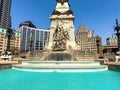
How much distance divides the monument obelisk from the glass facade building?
320 feet

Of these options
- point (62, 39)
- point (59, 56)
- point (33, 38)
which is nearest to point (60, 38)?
point (62, 39)

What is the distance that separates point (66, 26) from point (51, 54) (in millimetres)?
10695

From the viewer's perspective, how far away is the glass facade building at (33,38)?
135750 mm

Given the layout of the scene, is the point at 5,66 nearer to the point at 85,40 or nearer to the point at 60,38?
the point at 60,38

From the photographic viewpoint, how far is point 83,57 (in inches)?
1138

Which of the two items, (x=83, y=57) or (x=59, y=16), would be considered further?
(x=59, y=16)

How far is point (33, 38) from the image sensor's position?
5674 inches

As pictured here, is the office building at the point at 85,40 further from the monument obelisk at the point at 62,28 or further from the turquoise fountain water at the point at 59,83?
the turquoise fountain water at the point at 59,83

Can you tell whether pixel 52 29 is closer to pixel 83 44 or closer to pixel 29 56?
pixel 29 56

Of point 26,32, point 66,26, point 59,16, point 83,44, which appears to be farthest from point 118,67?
point 26,32

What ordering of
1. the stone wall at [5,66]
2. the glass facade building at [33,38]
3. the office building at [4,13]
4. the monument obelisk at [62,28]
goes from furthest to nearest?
the office building at [4,13]
the glass facade building at [33,38]
the monument obelisk at [62,28]
the stone wall at [5,66]

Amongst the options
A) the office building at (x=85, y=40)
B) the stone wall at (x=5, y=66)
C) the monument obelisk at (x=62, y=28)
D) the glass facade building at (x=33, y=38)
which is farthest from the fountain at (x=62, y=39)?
the glass facade building at (x=33, y=38)

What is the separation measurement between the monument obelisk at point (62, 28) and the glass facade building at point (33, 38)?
97508 millimetres

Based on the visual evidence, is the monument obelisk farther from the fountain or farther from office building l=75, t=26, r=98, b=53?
office building l=75, t=26, r=98, b=53
